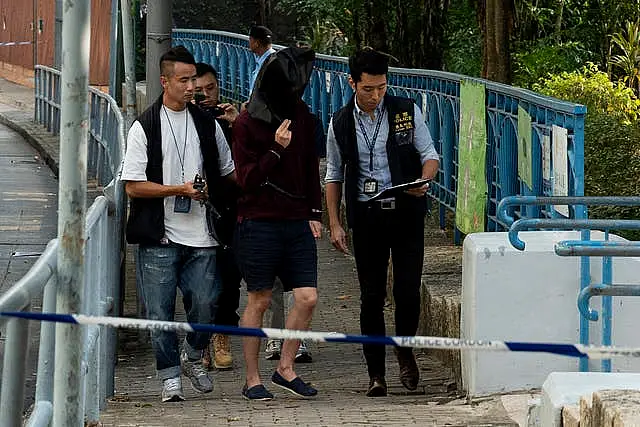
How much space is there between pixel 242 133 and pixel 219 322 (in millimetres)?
1613

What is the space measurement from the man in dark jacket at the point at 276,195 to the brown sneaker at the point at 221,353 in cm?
116

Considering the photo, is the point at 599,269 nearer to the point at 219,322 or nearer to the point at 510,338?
the point at 510,338

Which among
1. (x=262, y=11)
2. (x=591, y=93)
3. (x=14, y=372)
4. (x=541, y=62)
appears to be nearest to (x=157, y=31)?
(x=591, y=93)

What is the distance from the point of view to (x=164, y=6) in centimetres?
1119

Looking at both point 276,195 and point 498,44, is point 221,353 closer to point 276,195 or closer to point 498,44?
point 276,195

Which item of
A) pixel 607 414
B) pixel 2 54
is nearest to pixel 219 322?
pixel 607 414

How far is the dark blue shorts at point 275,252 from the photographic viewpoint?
7348 mm

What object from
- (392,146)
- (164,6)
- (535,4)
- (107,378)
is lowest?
(107,378)

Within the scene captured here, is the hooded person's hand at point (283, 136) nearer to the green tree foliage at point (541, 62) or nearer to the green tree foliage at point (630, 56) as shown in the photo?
the green tree foliage at point (541, 62)

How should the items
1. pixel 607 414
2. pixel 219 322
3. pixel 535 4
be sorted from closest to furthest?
pixel 607 414, pixel 219 322, pixel 535 4

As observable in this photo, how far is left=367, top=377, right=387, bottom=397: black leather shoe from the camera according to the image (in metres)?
7.63

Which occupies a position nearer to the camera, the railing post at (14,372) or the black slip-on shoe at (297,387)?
the railing post at (14,372)

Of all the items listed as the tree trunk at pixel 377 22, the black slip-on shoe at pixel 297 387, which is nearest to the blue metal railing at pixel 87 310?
the black slip-on shoe at pixel 297 387

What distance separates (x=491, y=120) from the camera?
960cm
